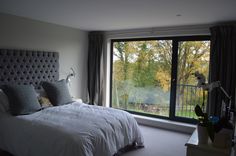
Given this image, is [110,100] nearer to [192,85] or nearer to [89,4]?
[192,85]

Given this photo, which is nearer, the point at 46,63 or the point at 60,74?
the point at 46,63

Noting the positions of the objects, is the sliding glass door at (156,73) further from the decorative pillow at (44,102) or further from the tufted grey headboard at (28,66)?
the decorative pillow at (44,102)

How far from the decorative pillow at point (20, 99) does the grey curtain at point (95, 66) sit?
200cm

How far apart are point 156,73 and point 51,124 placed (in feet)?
9.58

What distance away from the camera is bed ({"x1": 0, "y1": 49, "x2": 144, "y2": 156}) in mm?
2330

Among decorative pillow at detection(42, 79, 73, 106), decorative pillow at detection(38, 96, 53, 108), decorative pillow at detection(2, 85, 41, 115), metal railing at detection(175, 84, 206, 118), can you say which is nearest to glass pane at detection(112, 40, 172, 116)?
metal railing at detection(175, 84, 206, 118)

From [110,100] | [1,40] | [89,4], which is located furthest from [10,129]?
[110,100]

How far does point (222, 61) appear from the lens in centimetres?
371

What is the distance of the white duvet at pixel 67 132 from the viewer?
7.51 ft

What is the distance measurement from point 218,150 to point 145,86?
10.7 ft

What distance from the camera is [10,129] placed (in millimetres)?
2754

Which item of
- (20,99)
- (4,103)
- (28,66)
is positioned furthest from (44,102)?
(28,66)

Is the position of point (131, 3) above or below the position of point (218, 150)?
above

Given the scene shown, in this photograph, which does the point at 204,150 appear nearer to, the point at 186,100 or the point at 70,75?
the point at 186,100
